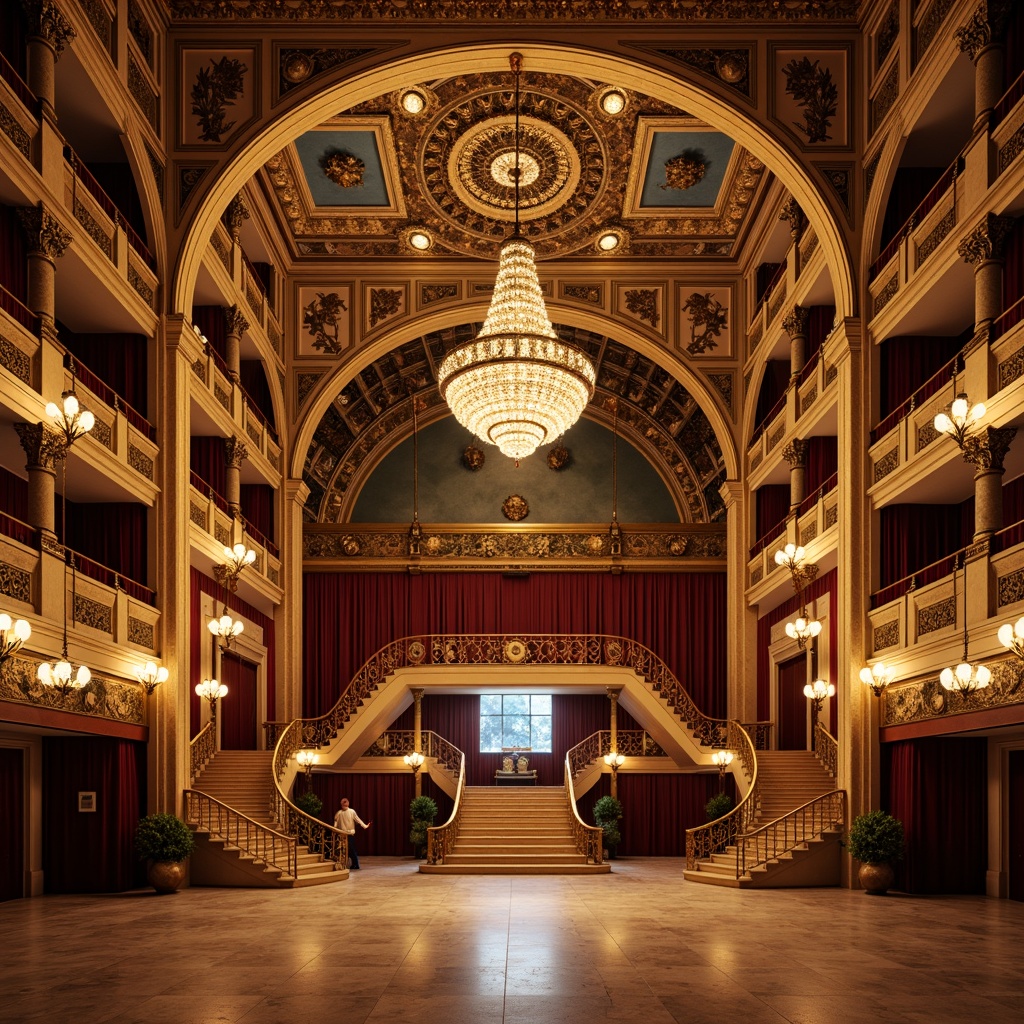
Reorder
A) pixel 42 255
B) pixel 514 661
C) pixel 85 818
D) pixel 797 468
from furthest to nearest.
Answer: pixel 514 661
pixel 797 468
pixel 85 818
pixel 42 255

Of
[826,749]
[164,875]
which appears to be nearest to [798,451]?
[826,749]

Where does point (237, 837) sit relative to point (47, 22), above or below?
below

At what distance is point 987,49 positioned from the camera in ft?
41.3

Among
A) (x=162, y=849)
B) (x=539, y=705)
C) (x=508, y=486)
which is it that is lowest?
(x=162, y=849)

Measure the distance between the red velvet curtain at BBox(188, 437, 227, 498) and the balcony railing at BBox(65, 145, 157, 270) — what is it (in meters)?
4.30

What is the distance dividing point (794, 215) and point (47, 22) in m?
11.6

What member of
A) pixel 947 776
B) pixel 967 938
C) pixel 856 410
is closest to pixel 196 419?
pixel 856 410

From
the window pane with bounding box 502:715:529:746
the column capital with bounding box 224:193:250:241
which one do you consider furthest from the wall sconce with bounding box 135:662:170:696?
the window pane with bounding box 502:715:529:746

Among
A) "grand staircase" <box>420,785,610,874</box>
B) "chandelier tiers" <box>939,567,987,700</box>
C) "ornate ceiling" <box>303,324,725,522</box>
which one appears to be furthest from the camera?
"ornate ceiling" <box>303,324,725,522</box>

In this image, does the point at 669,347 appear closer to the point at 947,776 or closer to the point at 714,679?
the point at 714,679

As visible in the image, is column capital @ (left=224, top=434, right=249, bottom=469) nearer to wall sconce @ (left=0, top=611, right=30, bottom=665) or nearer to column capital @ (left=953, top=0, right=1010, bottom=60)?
wall sconce @ (left=0, top=611, right=30, bottom=665)

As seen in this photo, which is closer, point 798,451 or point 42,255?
point 42,255

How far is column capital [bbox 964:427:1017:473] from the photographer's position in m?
12.2

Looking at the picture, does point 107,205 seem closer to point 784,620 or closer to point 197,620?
point 197,620
